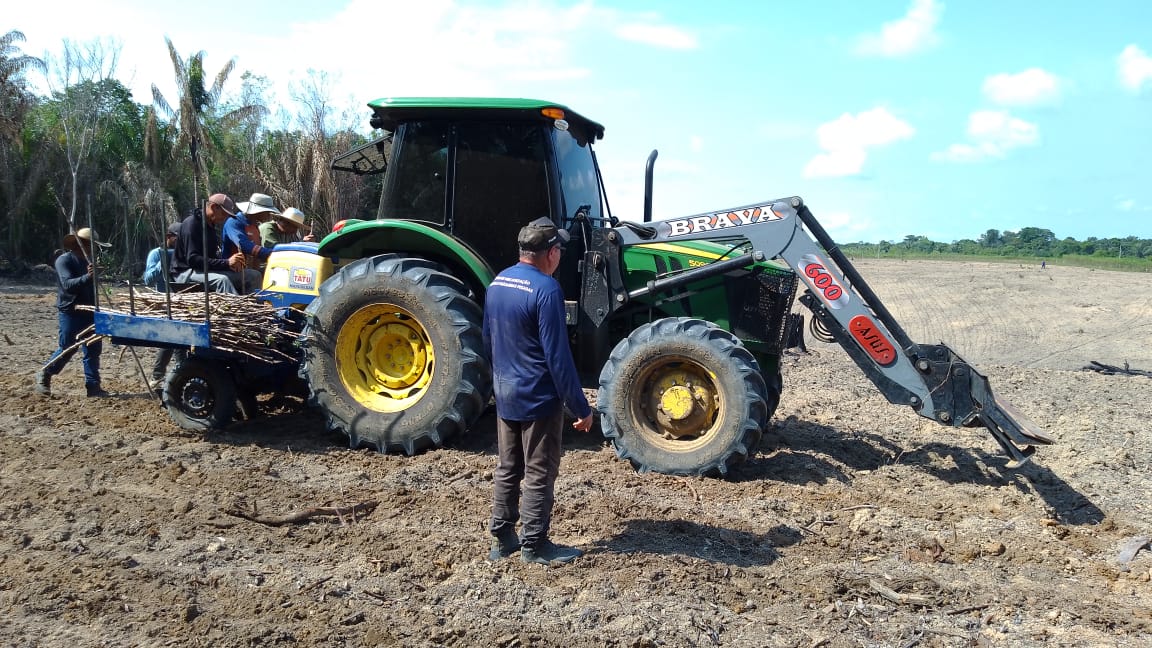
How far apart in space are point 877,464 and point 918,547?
1.55m

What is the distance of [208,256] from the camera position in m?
6.81

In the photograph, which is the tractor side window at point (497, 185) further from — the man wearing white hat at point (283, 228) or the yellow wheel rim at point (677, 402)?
the man wearing white hat at point (283, 228)

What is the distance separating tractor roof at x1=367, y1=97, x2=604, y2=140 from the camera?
18.9 ft

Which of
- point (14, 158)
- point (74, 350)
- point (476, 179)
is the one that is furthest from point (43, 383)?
point (14, 158)

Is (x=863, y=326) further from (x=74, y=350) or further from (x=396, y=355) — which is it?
(x=74, y=350)

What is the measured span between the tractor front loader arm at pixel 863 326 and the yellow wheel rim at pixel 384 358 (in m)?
1.47

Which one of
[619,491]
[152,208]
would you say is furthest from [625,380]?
[152,208]

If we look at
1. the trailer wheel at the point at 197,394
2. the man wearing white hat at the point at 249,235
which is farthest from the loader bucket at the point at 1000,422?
the man wearing white hat at the point at 249,235

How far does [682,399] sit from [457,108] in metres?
2.53

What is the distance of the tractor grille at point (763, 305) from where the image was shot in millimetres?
5875

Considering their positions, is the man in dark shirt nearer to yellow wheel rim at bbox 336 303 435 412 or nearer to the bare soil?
the bare soil

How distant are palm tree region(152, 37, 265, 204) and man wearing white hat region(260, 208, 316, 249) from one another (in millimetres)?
A: 15009

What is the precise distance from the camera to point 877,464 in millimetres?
6035

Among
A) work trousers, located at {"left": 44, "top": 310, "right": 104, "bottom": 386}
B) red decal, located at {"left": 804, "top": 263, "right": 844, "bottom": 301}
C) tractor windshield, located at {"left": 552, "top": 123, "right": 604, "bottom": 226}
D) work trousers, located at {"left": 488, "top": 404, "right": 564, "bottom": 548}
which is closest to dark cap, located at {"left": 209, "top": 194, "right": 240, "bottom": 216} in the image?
work trousers, located at {"left": 44, "top": 310, "right": 104, "bottom": 386}
